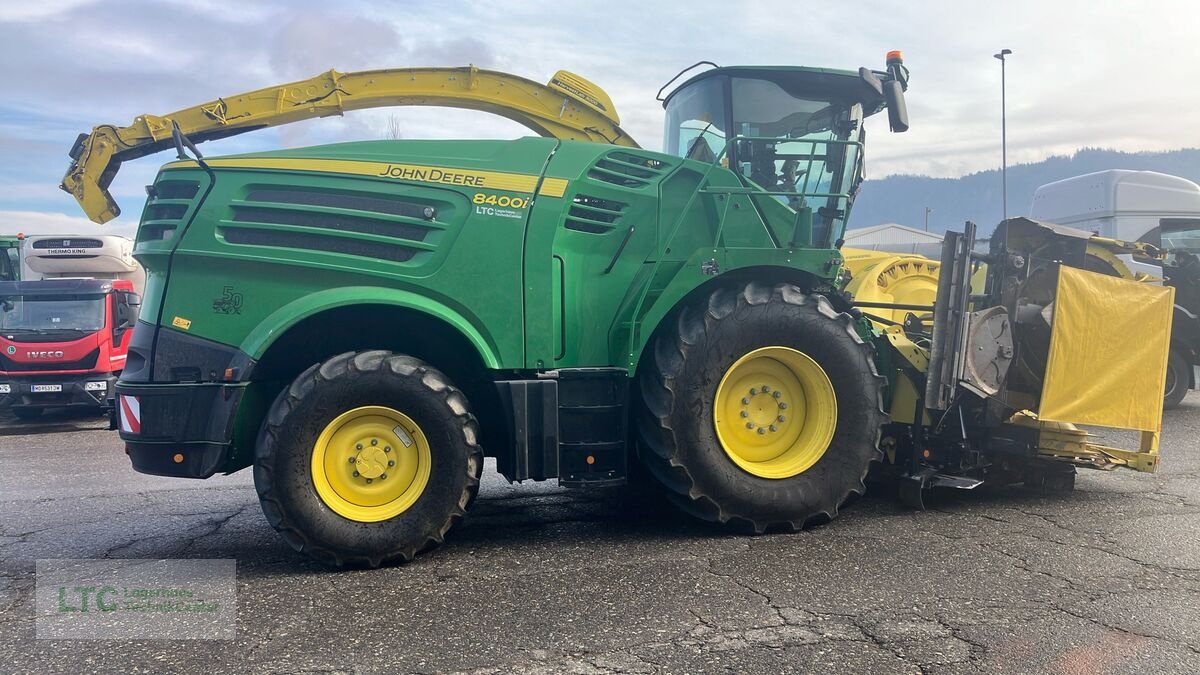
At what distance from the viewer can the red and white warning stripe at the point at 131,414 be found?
4.42 meters

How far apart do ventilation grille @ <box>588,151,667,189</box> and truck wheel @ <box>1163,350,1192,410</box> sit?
28.2 ft

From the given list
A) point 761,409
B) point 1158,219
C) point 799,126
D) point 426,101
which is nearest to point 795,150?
point 799,126

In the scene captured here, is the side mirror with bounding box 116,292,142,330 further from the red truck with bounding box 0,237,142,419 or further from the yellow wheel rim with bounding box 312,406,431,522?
the yellow wheel rim with bounding box 312,406,431,522

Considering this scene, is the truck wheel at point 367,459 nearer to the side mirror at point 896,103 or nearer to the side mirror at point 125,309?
the side mirror at point 896,103

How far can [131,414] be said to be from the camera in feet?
14.7

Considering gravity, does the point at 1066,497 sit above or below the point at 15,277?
below

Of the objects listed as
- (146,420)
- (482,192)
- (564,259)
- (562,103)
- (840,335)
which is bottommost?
(146,420)

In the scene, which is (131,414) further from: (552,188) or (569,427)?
(552,188)

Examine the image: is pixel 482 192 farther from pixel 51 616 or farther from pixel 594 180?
pixel 51 616

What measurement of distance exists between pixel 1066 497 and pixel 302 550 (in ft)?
16.6

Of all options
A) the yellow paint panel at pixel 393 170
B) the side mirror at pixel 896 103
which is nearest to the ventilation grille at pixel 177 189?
the yellow paint panel at pixel 393 170

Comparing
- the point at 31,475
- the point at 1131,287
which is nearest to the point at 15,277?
the point at 31,475

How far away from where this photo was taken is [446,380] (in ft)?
14.8

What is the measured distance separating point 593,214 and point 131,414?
9.04 ft
